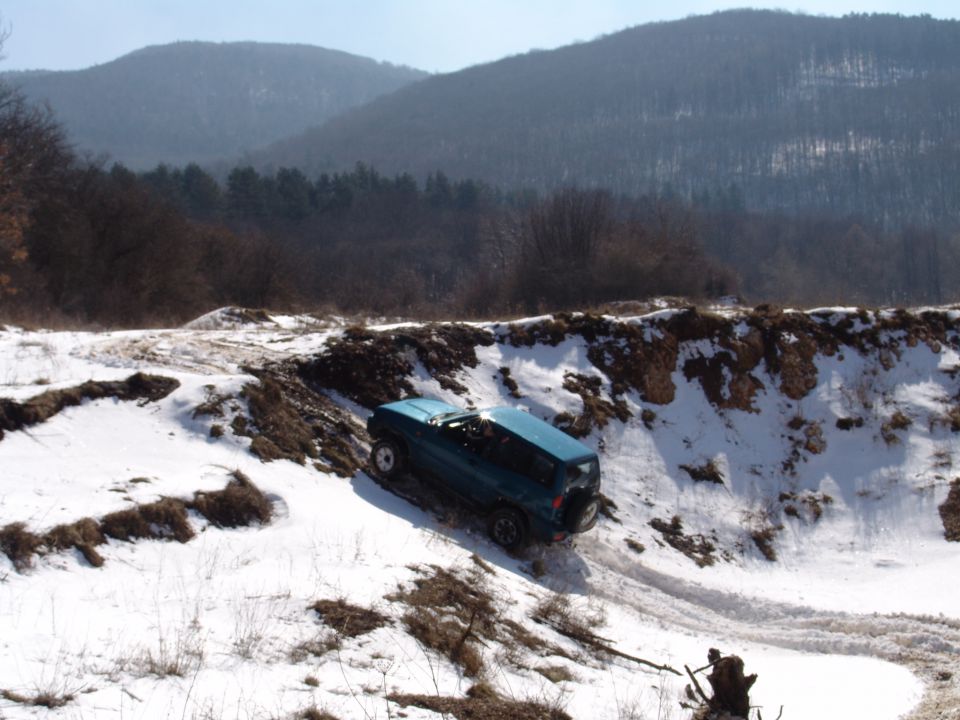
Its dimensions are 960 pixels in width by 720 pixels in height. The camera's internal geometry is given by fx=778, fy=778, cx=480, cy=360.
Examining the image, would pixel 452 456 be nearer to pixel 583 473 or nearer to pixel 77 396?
pixel 583 473

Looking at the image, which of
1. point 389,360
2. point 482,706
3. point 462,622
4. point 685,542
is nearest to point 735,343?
point 685,542

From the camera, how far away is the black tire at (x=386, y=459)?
495 inches

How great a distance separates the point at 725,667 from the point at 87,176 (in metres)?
54.6

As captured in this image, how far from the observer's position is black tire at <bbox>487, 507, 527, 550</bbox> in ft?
38.1

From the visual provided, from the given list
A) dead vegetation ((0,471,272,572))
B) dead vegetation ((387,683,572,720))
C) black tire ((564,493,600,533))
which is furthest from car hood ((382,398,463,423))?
dead vegetation ((387,683,572,720))

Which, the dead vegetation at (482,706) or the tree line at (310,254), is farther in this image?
the tree line at (310,254)

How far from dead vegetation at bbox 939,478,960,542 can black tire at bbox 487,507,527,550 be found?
9092 mm

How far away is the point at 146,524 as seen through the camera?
8.22 metres

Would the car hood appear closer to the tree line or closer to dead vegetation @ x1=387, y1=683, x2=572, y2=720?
dead vegetation @ x1=387, y1=683, x2=572, y2=720

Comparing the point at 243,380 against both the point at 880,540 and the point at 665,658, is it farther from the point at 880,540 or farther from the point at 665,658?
the point at 880,540

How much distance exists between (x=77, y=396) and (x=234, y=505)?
10.7 ft

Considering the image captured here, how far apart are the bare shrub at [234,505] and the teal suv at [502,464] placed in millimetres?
3252

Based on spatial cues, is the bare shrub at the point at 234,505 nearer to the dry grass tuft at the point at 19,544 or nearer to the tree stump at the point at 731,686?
the dry grass tuft at the point at 19,544

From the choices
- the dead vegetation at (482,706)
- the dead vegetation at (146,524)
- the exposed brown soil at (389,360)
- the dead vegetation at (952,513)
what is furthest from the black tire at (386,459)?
the dead vegetation at (952,513)
